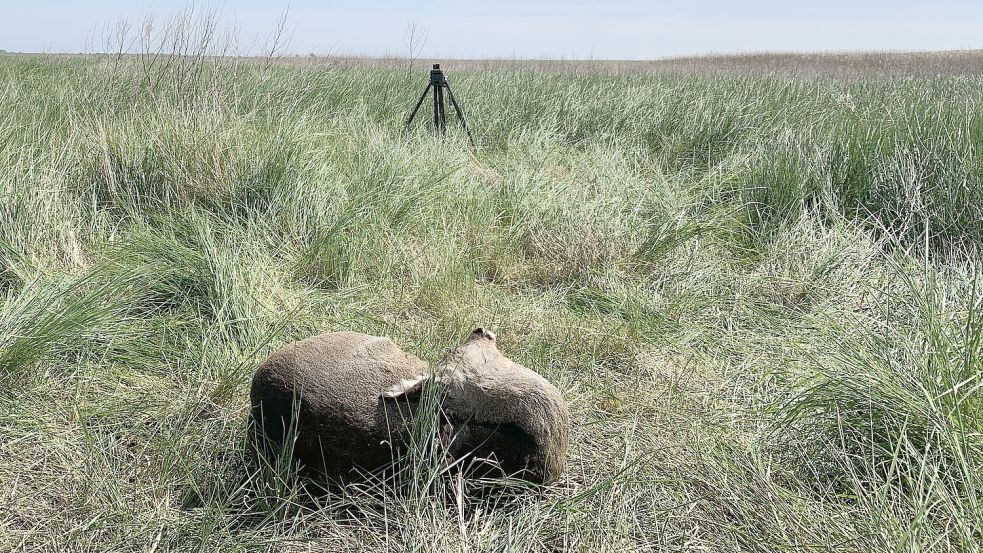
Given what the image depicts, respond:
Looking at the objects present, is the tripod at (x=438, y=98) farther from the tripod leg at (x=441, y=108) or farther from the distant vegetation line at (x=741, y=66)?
the distant vegetation line at (x=741, y=66)

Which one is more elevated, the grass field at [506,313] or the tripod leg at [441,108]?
the tripod leg at [441,108]

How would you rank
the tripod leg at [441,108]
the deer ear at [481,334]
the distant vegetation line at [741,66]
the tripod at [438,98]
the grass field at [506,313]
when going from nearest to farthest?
the grass field at [506,313]
the deer ear at [481,334]
the tripod at [438,98]
the tripod leg at [441,108]
the distant vegetation line at [741,66]

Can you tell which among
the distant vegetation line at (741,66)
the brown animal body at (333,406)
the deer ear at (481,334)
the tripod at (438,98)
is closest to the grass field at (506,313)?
the brown animal body at (333,406)

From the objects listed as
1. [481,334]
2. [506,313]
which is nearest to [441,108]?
[506,313]

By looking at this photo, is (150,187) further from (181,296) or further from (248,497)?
(248,497)

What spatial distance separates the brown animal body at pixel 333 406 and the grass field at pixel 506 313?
3.7 inches

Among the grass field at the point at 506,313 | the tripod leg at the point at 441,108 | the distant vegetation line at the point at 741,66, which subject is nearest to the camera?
the grass field at the point at 506,313

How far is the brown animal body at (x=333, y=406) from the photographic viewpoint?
1586mm

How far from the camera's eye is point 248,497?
1678 millimetres

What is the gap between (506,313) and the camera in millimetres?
2814

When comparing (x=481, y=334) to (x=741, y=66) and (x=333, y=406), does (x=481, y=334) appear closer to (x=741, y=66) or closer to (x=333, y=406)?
(x=333, y=406)

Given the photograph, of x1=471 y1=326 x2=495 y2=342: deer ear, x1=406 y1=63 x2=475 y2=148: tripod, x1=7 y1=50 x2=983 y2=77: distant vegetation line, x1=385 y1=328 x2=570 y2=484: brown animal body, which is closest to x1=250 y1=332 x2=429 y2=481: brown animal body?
x1=385 y1=328 x2=570 y2=484: brown animal body

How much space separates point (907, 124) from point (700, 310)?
252 centimetres

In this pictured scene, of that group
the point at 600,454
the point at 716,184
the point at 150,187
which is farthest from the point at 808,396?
the point at 150,187
